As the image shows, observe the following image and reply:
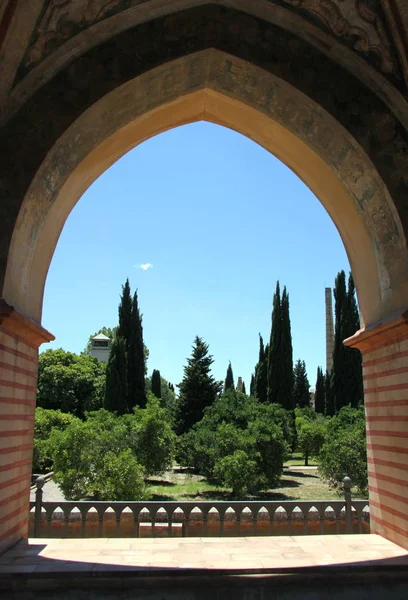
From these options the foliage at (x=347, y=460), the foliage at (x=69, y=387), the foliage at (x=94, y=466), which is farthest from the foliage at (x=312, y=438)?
the foliage at (x=69, y=387)

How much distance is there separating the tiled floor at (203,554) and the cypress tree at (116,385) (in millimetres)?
25890

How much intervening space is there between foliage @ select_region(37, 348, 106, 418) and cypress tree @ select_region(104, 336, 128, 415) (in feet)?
15.2

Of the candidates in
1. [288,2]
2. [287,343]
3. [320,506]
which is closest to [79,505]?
[320,506]

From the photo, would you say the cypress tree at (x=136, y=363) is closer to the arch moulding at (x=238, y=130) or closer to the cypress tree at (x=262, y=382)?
the cypress tree at (x=262, y=382)

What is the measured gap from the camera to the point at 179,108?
7.61m

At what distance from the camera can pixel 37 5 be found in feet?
19.9

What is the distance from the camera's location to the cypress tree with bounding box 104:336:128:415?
106 ft

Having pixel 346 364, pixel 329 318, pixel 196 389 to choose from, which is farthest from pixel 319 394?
pixel 196 389

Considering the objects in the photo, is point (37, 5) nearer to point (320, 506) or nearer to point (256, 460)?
point (320, 506)

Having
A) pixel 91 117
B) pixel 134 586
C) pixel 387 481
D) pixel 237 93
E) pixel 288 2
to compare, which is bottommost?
pixel 134 586

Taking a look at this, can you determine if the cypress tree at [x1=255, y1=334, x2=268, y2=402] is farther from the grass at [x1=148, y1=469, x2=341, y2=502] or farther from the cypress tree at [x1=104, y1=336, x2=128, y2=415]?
the grass at [x1=148, y1=469, x2=341, y2=502]

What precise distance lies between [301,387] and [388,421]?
5146 cm

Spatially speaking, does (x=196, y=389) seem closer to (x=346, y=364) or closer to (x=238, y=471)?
(x=346, y=364)

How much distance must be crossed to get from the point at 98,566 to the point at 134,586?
0.43m
